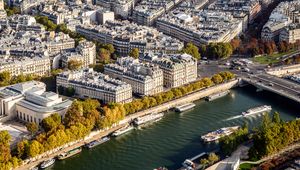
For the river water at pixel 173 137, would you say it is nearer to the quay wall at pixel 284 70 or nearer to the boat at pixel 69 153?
the boat at pixel 69 153

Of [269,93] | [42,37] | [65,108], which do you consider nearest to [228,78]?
[269,93]

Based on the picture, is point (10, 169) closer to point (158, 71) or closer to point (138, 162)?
point (138, 162)

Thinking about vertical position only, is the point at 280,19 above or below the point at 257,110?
above

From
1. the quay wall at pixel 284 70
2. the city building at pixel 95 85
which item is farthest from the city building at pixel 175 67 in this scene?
the quay wall at pixel 284 70

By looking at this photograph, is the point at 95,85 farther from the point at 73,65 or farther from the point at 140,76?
the point at 73,65

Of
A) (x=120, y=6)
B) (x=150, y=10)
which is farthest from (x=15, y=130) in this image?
(x=120, y=6)
